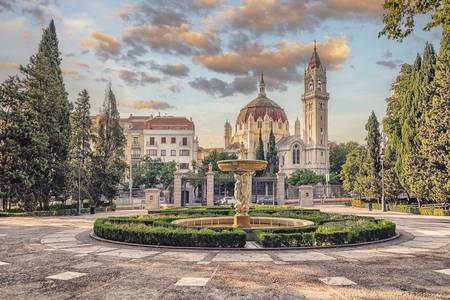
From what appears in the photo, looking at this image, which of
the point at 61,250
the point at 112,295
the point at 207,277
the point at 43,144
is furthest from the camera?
the point at 43,144

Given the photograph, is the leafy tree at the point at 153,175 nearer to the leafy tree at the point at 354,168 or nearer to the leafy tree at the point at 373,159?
the leafy tree at the point at 354,168

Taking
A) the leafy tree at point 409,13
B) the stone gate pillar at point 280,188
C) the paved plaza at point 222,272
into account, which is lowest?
the paved plaza at point 222,272

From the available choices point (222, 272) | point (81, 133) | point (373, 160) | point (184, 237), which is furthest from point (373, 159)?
point (222, 272)

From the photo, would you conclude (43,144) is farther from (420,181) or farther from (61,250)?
(420,181)

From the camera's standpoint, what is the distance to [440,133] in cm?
3050

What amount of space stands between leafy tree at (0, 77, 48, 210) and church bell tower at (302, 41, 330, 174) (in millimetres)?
76653

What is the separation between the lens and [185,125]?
95.9m

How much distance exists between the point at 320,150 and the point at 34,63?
77423mm

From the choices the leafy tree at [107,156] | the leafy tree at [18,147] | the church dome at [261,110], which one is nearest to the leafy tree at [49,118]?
the leafy tree at [18,147]

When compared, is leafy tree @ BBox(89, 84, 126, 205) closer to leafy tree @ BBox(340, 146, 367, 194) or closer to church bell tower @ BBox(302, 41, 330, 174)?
leafy tree @ BBox(340, 146, 367, 194)

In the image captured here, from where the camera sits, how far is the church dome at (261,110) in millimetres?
116000

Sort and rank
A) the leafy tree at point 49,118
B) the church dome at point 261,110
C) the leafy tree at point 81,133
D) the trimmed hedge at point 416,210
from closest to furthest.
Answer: the trimmed hedge at point 416,210 < the leafy tree at point 49,118 < the leafy tree at point 81,133 < the church dome at point 261,110

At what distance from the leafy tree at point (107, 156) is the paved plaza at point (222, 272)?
82.4 ft

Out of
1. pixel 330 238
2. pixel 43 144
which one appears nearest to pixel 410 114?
pixel 330 238
